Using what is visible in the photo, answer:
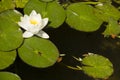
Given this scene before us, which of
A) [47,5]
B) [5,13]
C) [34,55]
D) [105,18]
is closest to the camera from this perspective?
[34,55]

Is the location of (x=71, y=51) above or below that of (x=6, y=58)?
below

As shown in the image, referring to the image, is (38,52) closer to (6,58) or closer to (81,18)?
(6,58)

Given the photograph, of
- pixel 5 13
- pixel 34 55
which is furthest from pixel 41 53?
pixel 5 13

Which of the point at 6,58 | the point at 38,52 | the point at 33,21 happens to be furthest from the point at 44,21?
the point at 6,58

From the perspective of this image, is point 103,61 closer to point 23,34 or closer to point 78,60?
point 78,60

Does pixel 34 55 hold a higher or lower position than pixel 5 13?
lower

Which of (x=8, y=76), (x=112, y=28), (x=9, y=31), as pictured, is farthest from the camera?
(x=112, y=28)

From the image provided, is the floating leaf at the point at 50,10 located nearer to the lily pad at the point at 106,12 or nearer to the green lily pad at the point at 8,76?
the lily pad at the point at 106,12
